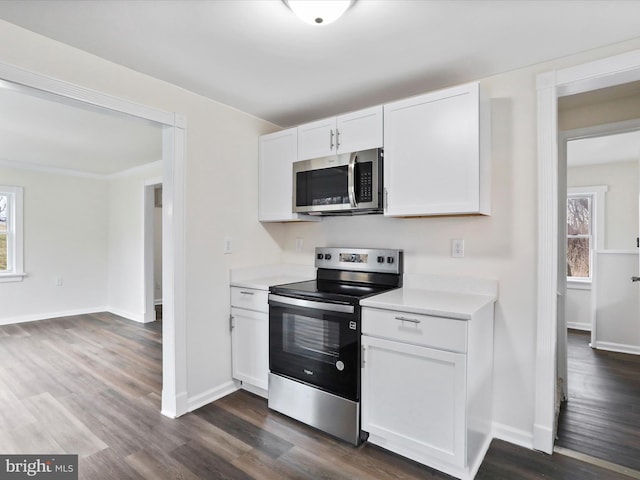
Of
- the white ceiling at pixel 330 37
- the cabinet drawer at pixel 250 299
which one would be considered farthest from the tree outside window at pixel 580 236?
the cabinet drawer at pixel 250 299

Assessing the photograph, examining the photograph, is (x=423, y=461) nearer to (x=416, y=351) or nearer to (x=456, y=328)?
(x=416, y=351)

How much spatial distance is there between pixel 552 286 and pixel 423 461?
47.8 inches

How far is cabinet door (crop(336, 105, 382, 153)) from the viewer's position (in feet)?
7.56

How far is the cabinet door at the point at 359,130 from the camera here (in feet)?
7.56

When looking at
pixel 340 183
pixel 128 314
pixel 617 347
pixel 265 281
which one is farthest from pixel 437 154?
pixel 128 314

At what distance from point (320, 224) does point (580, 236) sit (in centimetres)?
393

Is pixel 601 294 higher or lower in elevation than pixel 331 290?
lower

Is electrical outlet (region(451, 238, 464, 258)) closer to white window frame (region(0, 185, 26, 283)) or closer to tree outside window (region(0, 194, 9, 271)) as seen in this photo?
white window frame (region(0, 185, 26, 283))

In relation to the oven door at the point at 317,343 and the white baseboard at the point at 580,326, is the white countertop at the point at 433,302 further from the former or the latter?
the white baseboard at the point at 580,326

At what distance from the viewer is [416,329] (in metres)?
1.84

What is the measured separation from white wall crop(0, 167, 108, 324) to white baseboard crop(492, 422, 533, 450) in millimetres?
5988

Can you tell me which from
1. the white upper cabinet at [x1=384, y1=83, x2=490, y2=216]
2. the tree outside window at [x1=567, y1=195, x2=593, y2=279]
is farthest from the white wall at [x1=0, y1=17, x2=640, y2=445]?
the tree outside window at [x1=567, y1=195, x2=593, y2=279]

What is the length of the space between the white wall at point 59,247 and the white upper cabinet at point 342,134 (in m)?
4.71

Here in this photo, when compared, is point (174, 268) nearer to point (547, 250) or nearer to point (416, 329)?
point (416, 329)
